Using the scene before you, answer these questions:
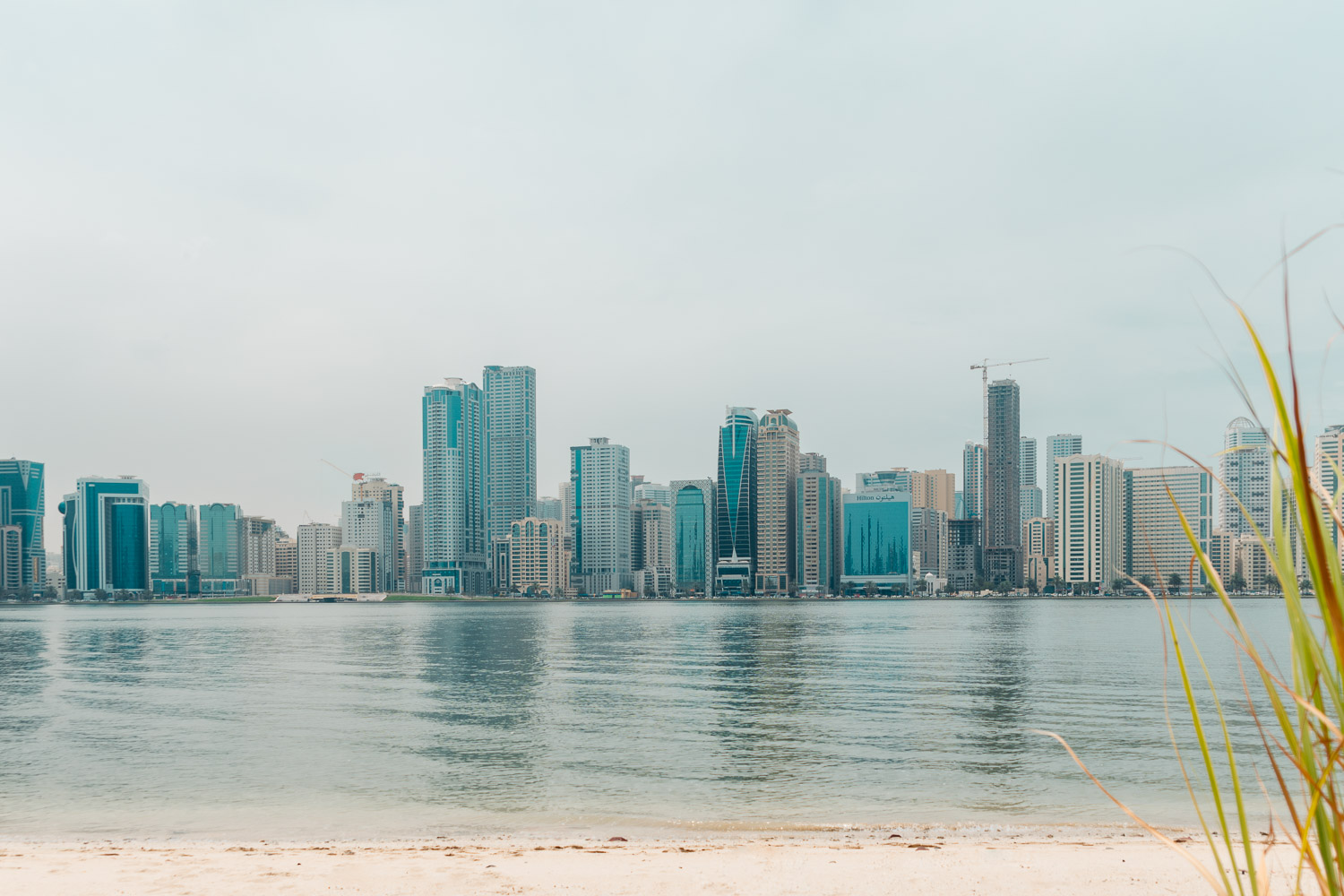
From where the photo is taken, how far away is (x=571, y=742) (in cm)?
2870

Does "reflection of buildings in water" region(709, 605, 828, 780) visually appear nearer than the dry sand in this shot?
No

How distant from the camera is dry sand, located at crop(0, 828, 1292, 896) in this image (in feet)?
41.1

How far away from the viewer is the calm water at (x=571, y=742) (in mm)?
20062

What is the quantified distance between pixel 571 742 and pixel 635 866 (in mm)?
15342

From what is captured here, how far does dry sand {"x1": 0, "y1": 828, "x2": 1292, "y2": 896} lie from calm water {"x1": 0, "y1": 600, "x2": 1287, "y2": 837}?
91.3 inches

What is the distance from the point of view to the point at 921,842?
1598 cm

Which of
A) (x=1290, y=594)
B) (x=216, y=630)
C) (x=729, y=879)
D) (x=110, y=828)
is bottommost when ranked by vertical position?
(x=216, y=630)

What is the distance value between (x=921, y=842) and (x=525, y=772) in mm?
11749

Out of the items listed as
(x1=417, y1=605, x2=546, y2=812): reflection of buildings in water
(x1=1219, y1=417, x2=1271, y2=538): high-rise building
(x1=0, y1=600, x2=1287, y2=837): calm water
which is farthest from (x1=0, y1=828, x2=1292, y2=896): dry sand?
(x1=1219, y1=417, x2=1271, y2=538): high-rise building

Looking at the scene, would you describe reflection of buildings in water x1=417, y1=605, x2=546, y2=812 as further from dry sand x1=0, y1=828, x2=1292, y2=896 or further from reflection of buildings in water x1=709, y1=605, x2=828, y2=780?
reflection of buildings in water x1=709, y1=605, x2=828, y2=780

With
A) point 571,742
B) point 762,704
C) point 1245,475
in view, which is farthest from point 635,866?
point 762,704

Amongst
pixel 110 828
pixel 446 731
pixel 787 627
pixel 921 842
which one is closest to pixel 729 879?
pixel 921 842

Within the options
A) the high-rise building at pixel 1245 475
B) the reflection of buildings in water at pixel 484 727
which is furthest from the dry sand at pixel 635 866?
the high-rise building at pixel 1245 475

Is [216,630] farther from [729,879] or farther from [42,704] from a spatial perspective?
[729,879]
